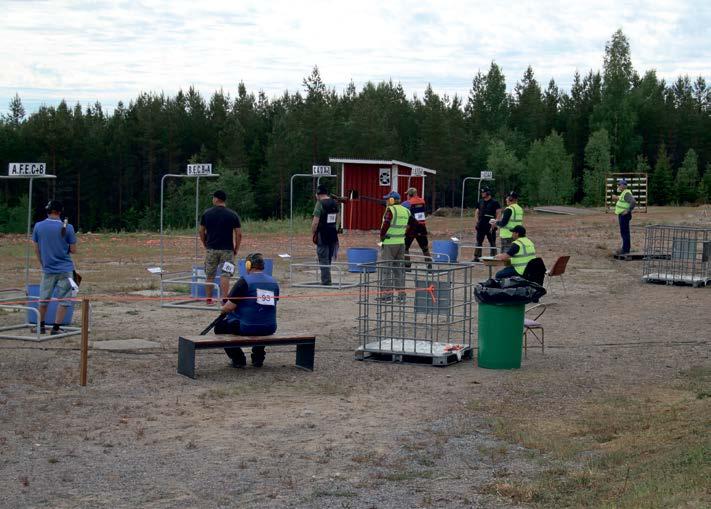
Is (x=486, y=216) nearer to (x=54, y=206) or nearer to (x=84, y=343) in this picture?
(x=54, y=206)

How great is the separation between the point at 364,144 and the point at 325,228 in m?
57.6

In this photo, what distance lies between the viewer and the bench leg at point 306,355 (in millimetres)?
11242

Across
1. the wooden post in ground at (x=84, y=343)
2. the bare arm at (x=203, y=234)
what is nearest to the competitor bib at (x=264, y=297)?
the wooden post in ground at (x=84, y=343)

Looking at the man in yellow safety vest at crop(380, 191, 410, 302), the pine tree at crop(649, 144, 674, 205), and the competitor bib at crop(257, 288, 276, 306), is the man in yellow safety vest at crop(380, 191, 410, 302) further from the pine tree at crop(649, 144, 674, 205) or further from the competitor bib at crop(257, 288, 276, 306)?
the pine tree at crop(649, 144, 674, 205)

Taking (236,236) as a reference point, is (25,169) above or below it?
above

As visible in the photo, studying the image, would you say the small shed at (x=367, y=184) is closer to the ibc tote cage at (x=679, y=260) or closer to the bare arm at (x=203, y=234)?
the ibc tote cage at (x=679, y=260)

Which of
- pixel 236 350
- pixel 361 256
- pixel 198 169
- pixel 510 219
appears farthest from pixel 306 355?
pixel 510 219

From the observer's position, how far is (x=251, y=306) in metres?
11.0

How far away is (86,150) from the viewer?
267ft

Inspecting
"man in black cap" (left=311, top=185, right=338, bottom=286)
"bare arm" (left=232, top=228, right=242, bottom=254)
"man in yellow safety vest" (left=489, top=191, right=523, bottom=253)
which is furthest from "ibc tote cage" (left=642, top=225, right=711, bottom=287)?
"bare arm" (left=232, top=228, right=242, bottom=254)

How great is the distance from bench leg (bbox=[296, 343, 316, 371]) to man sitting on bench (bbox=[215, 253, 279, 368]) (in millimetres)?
390

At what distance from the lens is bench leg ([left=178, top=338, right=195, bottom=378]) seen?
10.6 m

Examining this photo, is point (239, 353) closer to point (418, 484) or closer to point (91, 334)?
point (91, 334)

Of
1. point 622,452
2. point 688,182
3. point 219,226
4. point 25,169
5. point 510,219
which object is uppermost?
point 688,182
